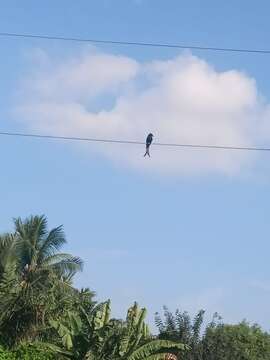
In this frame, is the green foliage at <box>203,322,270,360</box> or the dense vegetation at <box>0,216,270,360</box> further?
the green foliage at <box>203,322,270,360</box>

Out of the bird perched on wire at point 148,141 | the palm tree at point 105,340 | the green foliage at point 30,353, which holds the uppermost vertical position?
the bird perched on wire at point 148,141

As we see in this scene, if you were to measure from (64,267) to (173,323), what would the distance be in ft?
18.3

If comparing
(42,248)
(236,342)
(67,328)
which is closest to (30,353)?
(67,328)

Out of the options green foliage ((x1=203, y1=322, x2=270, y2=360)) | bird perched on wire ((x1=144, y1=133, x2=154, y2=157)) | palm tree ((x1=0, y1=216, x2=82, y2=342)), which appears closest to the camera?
bird perched on wire ((x1=144, y1=133, x2=154, y2=157))

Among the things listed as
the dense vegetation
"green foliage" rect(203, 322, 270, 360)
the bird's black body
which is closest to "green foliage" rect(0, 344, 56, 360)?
the dense vegetation

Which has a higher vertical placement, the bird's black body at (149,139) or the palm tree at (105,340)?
the bird's black body at (149,139)

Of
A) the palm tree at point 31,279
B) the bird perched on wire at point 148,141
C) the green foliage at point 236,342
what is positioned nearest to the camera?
the bird perched on wire at point 148,141

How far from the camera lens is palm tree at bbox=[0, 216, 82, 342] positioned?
22.7 m

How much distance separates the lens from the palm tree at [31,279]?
2270 cm

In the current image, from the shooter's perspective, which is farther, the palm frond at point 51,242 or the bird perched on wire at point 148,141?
the palm frond at point 51,242

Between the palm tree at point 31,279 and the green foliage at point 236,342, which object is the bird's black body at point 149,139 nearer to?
the palm tree at point 31,279

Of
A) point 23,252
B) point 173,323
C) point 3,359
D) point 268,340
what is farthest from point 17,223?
point 268,340

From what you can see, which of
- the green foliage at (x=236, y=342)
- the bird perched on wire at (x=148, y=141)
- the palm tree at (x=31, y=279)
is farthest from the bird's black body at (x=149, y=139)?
the green foliage at (x=236, y=342)

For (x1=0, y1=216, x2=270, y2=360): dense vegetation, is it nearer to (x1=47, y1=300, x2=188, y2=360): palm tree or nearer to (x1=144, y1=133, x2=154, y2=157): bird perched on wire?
(x1=47, y1=300, x2=188, y2=360): palm tree
